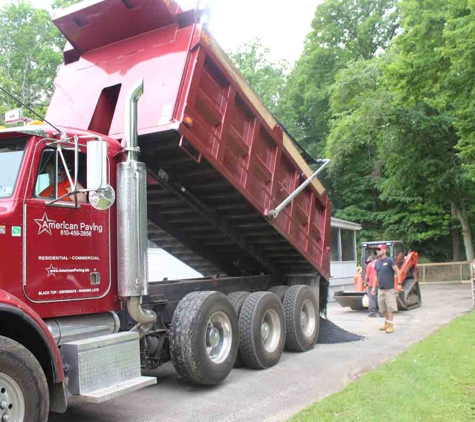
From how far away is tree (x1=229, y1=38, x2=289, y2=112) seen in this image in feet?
117

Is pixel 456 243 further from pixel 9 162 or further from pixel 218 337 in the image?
pixel 9 162

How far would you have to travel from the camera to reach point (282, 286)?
342 inches

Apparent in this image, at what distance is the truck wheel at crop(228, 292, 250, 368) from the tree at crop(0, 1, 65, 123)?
15497 millimetres

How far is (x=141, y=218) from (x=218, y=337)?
6.63 feet

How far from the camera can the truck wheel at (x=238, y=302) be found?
23.3ft

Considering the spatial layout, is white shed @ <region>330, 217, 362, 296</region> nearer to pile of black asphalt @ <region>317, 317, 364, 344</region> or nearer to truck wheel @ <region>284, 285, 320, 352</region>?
pile of black asphalt @ <region>317, 317, 364, 344</region>

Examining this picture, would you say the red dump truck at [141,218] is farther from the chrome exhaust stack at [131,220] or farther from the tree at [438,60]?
the tree at [438,60]

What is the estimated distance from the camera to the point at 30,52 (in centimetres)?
2408

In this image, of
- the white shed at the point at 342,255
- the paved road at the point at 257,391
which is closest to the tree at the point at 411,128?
the white shed at the point at 342,255

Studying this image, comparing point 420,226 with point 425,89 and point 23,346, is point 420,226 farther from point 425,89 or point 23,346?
point 23,346

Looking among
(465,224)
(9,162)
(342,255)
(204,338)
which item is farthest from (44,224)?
(465,224)

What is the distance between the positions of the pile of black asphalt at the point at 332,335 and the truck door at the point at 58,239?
5231 millimetres

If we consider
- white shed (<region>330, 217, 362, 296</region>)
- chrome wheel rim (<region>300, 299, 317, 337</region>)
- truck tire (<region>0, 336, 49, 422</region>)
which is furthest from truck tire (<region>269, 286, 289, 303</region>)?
white shed (<region>330, 217, 362, 296</region>)

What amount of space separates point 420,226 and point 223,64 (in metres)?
27.5
